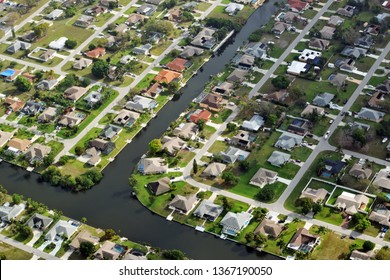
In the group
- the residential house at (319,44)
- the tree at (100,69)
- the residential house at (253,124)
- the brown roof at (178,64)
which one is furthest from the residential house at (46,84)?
the residential house at (319,44)

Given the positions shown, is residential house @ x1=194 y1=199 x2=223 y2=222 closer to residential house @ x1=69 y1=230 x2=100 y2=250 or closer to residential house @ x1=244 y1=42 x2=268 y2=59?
residential house @ x1=69 y1=230 x2=100 y2=250

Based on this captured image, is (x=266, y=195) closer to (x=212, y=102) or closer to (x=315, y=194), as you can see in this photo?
(x=315, y=194)

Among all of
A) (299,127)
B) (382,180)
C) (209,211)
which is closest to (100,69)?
(299,127)

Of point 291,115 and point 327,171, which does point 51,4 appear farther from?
point 327,171
